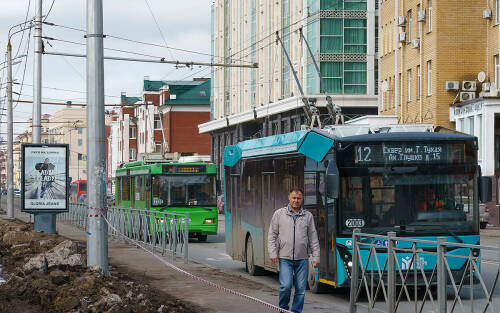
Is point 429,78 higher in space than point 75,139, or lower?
lower

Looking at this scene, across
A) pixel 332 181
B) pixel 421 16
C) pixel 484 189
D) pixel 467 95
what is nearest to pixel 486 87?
pixel 467 95

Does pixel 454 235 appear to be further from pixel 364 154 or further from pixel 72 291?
pixel 72 291

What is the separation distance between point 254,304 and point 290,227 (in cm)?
289

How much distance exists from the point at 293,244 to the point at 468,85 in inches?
1340

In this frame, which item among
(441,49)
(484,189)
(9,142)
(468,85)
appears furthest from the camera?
(9,142)

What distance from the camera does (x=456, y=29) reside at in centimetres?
4503

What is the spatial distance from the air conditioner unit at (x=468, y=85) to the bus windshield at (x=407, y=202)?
29.6 meters

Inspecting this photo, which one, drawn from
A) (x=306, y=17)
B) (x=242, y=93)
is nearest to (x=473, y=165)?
(x=306, y=17)

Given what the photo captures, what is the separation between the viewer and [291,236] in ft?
37.3

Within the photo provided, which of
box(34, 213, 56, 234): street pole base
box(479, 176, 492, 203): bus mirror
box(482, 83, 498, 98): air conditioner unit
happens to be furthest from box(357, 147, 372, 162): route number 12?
box(482, 83, 498, 98): air conditioner unit

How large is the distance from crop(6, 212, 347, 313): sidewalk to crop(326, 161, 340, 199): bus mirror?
5.20 ft

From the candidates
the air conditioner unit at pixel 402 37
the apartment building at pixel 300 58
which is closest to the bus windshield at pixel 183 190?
the air conditioner unit at pixel 402 37

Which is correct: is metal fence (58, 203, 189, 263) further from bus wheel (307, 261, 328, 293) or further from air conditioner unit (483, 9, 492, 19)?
air conditioner unit (483, 9, 492, 19)

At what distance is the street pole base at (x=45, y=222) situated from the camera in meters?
29.5
